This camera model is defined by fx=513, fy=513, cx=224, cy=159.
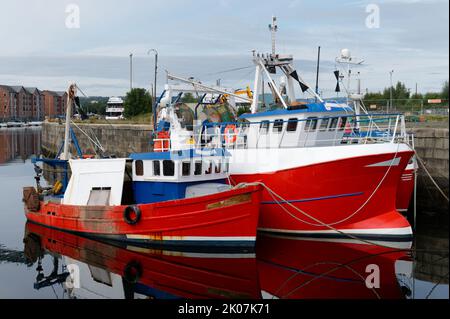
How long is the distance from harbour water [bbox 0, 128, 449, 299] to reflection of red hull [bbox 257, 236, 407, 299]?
0.08 ft

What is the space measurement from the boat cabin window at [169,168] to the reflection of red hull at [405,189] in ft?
29.3

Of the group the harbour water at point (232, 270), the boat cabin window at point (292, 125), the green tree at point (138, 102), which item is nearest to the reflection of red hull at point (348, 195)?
the harbour water at point (232, 270)

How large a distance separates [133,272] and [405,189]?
36.7 feet

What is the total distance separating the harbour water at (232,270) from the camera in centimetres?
1217

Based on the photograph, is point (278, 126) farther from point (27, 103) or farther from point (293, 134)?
point (27, 103)

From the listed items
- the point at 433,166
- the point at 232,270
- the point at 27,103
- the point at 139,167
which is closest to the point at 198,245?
the point at 232,270

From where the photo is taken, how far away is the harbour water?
12.2 meters

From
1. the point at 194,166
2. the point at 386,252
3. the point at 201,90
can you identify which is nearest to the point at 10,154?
the point at 201,90

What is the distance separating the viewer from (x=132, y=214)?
51.3ft
